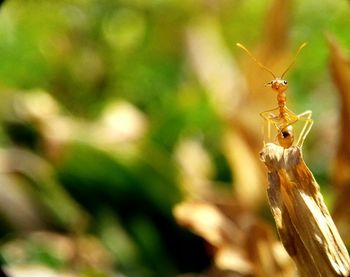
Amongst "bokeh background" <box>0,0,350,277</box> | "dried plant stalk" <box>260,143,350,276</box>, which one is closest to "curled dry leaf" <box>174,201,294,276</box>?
"bokeh background" <box>0,0,350,277</box>

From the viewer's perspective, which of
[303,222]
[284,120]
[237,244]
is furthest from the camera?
[237,244]

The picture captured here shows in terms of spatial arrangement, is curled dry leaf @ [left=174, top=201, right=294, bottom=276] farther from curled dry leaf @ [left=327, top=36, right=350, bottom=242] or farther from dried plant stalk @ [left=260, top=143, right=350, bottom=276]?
dried plant stalk @ [left=260, top=143, right=350, bottom=276]

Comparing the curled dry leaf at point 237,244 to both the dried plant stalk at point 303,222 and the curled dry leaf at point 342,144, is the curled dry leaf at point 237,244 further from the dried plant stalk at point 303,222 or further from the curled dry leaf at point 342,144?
the dried plant stalk at point 303,222

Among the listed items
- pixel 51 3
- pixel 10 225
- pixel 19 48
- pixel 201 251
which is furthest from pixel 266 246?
pixel 51 3

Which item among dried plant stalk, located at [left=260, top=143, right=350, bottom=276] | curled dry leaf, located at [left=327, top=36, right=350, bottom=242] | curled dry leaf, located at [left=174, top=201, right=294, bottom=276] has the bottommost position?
dried plant stalk, located at [left=260, top=143, right=350, bottom=276]

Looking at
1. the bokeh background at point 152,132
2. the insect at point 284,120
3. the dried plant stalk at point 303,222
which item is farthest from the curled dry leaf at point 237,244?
the dried plant stalk at point 303,222

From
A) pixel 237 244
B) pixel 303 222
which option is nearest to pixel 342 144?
pixel 237 244

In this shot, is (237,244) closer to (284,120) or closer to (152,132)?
(284,120)
